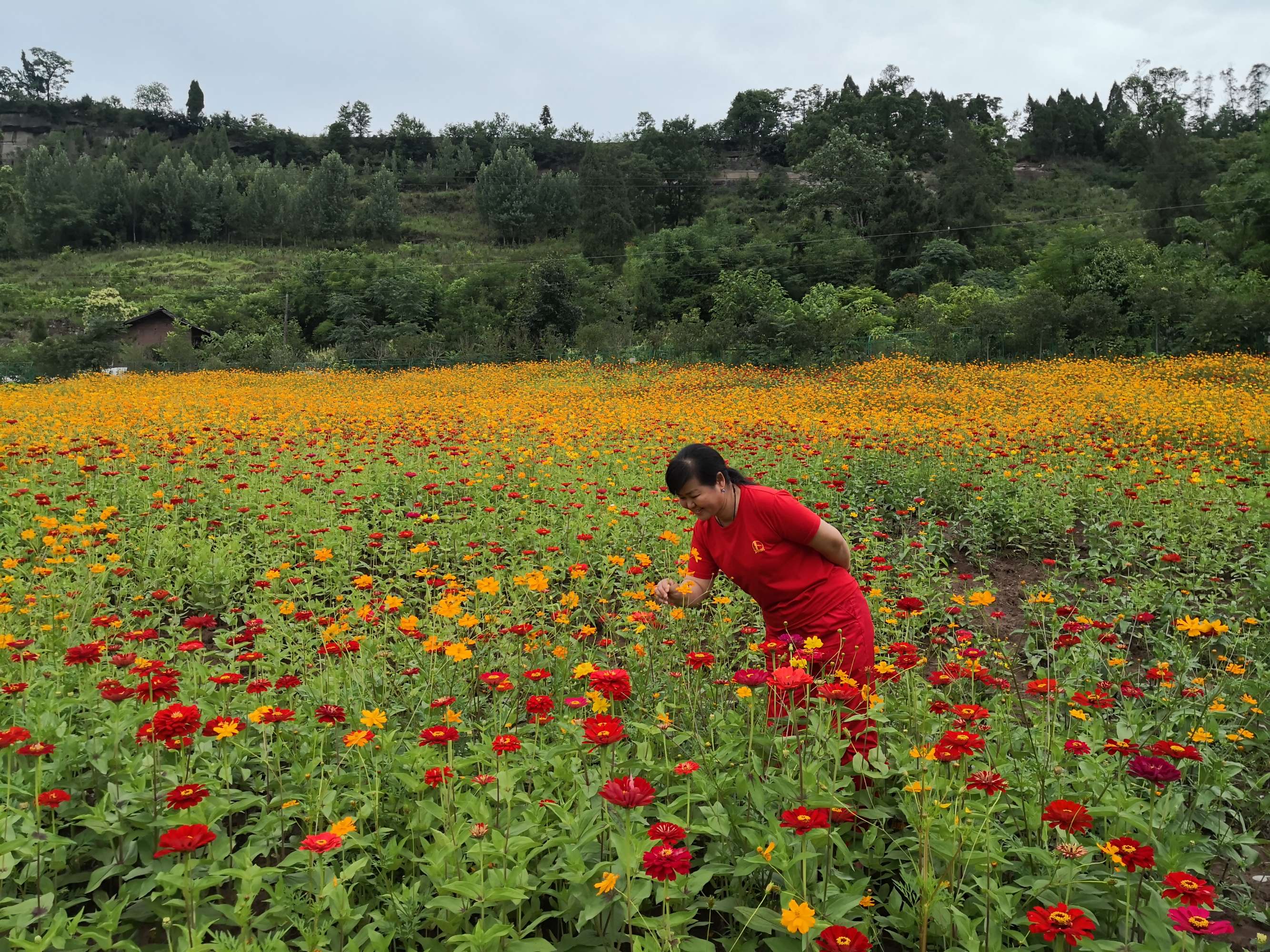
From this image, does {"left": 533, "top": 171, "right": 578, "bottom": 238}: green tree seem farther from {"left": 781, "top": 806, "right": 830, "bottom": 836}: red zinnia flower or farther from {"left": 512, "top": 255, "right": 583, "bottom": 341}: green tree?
{"left": 781, "top": 806, "right": 830, "bottom": 836}: red zinnia flower

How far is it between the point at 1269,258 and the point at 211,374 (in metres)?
28.4

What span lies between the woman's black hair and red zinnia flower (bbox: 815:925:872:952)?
153 centimetres

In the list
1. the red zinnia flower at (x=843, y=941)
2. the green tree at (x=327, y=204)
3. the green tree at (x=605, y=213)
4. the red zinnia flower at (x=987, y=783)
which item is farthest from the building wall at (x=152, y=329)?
the red zinnia flower at (x=843, y=941)

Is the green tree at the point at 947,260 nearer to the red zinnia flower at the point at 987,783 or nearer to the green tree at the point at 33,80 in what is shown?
the red zinnia flower at the point at 987,783

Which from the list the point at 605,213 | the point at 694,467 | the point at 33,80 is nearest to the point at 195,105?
the point at 33,80

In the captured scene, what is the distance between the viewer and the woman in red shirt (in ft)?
8.59

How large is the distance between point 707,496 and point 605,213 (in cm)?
5234

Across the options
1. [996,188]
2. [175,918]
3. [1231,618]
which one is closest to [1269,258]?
[1231,618]

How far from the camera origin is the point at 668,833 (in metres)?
1.38

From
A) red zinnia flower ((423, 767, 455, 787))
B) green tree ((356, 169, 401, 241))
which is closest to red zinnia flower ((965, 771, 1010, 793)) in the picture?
red zinnia flower ((423, 767, 455, 787))

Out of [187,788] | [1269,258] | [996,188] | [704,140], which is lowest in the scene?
[187,788]

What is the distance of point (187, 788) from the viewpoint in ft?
4.76

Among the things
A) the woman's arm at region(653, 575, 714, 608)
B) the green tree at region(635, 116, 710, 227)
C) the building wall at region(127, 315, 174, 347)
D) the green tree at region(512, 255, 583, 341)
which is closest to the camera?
the woman's arm at region(653, 575, 714, 608)

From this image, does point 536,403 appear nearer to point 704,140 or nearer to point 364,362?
point 364,362
